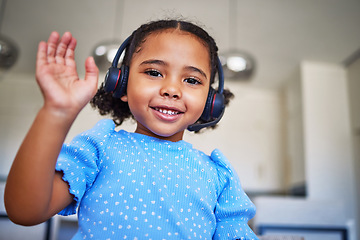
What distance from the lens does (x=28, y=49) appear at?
150 inches

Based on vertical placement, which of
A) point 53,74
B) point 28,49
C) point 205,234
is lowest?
point 205,234

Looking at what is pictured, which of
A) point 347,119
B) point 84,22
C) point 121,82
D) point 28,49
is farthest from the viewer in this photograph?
point 347,119

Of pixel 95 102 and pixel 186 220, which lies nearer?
pixel 186 220

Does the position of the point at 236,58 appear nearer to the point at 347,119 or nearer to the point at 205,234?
the point at 205,234

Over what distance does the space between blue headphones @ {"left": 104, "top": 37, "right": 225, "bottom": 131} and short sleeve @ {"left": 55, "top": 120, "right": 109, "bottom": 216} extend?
0.43ft

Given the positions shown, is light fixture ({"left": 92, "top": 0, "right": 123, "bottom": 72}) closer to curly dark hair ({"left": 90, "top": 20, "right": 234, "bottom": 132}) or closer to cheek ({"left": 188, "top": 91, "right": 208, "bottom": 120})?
curly dark hair ({"left": 90, "top": 20, "right": 234, "bottom": 132})

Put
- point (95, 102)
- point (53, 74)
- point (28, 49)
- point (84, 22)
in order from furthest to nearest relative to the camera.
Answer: point (28, 49) → point (84, 22) → point (95, 102) → point (53, 74)

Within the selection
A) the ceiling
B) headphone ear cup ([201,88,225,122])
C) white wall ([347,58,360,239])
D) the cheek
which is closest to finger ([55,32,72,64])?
the cheek

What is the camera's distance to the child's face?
2.50 ft

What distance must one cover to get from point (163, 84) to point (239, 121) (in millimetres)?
4138

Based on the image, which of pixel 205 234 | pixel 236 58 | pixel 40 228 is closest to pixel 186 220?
pixel 205 234

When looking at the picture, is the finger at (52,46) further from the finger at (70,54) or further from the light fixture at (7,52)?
the light fixture at (7,52)

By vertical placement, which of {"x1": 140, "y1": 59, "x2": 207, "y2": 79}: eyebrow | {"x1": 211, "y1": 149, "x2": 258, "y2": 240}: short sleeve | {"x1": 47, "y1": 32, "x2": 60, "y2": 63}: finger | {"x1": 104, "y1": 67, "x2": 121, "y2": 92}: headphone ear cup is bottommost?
{"x1": 211, "y1": 149, "x2": 258, "y2": 240}: short sleeve

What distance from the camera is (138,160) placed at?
0.75 metres
